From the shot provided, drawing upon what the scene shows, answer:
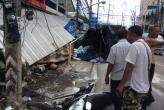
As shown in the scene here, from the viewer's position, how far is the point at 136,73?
6.50 m

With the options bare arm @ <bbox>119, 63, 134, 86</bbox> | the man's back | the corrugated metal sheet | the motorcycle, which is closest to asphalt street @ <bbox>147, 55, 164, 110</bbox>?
the motorcycle

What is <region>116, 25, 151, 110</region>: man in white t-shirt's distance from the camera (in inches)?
253

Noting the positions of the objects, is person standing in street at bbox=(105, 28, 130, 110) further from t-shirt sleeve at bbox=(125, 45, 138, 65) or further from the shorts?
t-shirt sleeve at bbox=(125, 45, 138, 65)

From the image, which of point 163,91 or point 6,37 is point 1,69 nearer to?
point 6,37

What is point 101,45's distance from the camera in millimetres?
24938

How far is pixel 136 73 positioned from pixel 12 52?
3.62 m

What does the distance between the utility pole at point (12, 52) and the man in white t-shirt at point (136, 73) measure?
313 cm

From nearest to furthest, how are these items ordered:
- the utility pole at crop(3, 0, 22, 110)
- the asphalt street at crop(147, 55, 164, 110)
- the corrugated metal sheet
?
the utility pole at crop(3, 0, 22, 110) < the asphalt street at crop(147, 55, 164, 110) < the corrugated metal sheet

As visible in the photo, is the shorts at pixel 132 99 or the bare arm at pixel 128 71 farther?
the shorts at pixel 132 99

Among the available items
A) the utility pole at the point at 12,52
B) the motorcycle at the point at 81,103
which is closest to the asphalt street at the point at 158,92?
the motorcycle at the point at 81,103

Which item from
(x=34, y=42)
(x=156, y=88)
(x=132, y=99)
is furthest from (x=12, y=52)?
(x=34, y=42)

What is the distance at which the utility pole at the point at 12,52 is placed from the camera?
882cm

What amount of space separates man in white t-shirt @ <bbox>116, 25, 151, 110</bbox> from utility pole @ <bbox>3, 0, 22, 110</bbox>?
10.3 ft

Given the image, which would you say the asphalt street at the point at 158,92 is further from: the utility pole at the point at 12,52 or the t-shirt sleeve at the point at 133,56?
the t-shirt sleeve at the point at 133,56
